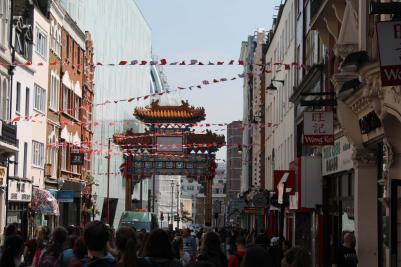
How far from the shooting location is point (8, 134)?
34500 mm

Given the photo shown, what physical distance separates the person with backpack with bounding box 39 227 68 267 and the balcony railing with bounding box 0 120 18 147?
70.3 feet

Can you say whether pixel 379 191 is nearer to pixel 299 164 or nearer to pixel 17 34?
pixel 299 164

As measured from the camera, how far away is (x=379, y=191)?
21.1 metres

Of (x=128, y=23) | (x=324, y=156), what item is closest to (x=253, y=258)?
(x=324, y=156)

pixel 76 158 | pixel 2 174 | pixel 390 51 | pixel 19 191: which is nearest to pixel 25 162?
pixel 19 191

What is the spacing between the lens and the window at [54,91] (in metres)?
47.0

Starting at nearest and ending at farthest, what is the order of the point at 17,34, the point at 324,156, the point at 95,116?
the point at 324,156
the point at 17,34
the point at 95,116

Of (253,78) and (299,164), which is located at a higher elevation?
(253,78)

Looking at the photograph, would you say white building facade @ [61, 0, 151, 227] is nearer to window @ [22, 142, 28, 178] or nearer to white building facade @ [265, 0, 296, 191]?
white building facade @ [265, 0, 296, 191]

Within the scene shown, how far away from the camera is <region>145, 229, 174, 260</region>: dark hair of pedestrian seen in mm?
9594

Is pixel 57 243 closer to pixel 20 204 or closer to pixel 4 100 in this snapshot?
pixel 4 100

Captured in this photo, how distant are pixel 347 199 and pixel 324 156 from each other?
188 inches

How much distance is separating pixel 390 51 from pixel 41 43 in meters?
34.2

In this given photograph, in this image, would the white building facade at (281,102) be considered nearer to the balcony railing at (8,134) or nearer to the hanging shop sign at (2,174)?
the balcony railing at (8,134)
